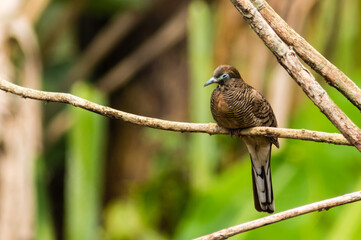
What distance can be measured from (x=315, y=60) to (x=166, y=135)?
3492 mm

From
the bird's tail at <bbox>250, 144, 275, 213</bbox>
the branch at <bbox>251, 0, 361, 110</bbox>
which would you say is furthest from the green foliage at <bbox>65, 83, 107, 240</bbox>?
the branch at <bbox>251, 0, 361, 110</bbox>

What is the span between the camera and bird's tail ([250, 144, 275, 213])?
2246 millimetres

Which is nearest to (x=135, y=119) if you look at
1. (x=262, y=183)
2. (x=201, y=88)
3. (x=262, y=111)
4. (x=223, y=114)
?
(x=223, y=114)

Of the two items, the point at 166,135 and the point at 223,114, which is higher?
the point at 166,135

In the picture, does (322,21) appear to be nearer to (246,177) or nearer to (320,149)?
(320,149)

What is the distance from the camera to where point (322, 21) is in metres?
3.69

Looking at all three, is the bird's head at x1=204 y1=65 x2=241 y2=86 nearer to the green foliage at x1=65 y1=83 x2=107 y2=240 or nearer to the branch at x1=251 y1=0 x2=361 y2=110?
the branch at x1=251 y1=0 x2=361 y2=110

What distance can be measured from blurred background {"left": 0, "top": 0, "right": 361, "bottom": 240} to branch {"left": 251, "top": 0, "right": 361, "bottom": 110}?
5.58ft

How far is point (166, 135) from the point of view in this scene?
488 centimetres

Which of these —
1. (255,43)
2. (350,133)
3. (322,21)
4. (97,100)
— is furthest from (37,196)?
(350,133)

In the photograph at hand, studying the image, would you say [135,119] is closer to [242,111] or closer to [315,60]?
[315,60]

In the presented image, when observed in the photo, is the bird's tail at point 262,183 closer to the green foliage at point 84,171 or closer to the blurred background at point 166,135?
Answer: the blurred background at point 166,135

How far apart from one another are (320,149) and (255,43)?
831 mm

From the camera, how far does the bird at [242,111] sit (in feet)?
6.91
